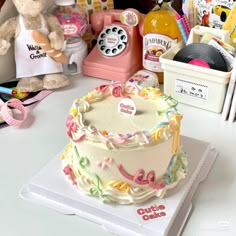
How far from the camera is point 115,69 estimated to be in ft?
3.63

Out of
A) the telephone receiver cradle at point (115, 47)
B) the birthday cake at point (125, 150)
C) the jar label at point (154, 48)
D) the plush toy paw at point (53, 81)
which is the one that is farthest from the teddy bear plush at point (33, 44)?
the birthday cake at point (125, 150)

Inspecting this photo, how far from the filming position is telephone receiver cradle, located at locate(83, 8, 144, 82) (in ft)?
3.64


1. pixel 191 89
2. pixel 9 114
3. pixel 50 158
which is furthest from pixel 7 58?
pixel 191 89

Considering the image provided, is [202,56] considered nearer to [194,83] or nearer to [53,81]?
[194,83]

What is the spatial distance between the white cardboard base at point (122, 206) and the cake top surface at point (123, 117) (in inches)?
4.3

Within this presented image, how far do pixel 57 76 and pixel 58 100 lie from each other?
0.24 ft

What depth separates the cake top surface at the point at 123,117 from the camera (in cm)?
68

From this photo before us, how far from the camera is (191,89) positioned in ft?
3.22

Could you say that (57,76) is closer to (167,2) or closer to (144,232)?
(167,2)

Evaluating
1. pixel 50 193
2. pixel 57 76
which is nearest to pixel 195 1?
pixel 57 76

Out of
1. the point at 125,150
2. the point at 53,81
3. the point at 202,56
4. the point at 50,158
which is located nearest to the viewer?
the point at 125,150

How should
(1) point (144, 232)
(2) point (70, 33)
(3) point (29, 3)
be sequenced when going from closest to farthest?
(1) point (144, 232)
(3) point (29, 3)
(2) point (70, 33)

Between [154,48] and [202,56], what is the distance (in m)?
0.15

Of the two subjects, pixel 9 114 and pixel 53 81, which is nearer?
pixel 9 114
